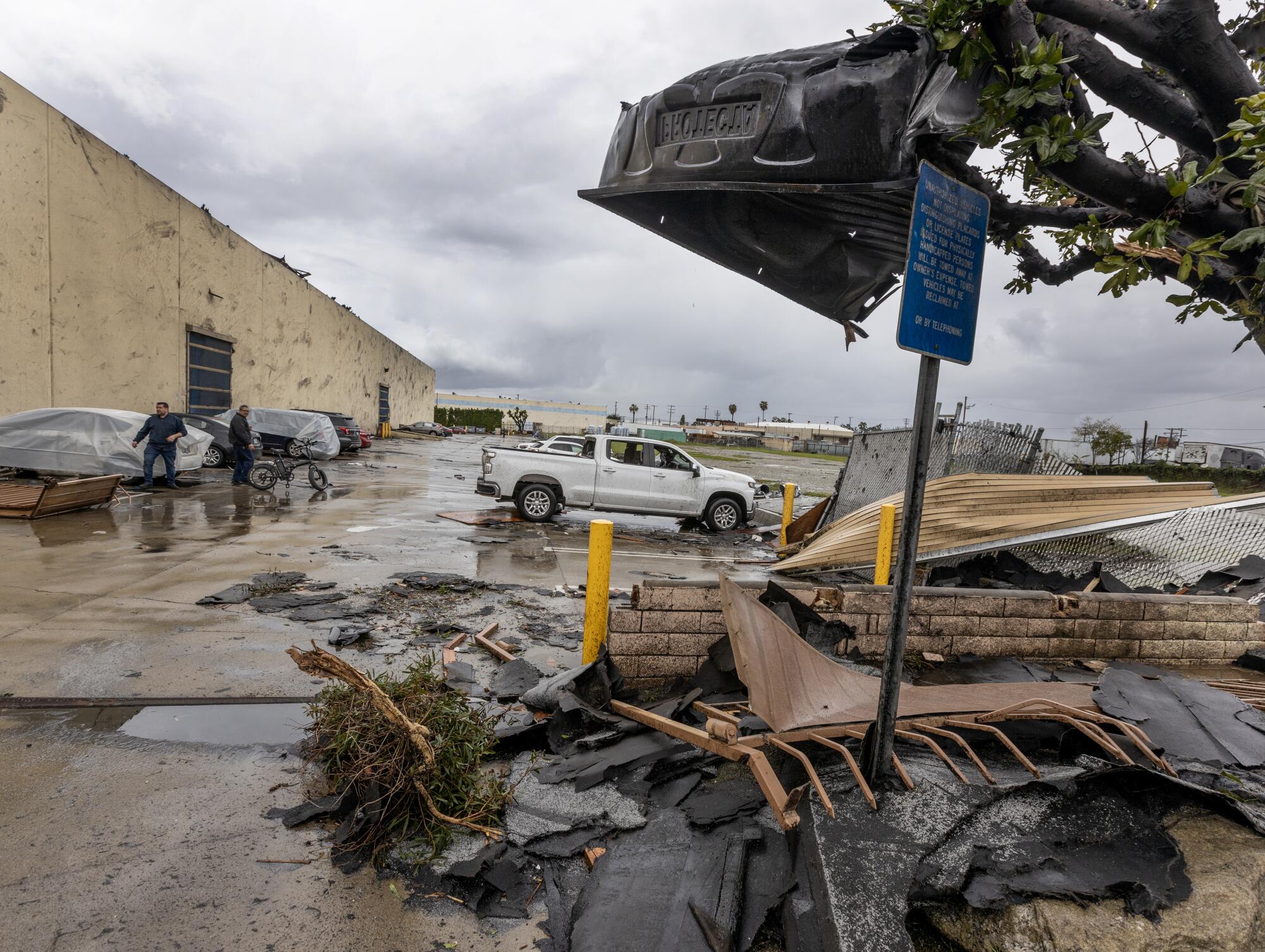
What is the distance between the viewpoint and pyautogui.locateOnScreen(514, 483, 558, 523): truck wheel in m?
12.4

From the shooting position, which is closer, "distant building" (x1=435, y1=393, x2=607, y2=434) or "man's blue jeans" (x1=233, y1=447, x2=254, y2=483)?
"man's blue jeans" (x1=233, y1=447, x2=254, y2=483)

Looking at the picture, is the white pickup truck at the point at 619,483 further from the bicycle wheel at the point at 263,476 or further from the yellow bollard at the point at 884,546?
the yellow bollard at the point at 884,546

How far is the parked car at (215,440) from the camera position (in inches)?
690

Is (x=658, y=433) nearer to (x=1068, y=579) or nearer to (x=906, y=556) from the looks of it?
(x=1068, y=579)

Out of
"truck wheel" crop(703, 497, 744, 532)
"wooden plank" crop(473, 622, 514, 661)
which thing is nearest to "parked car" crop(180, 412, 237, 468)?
"truck wheel" crop(703, 497, 744, 532)

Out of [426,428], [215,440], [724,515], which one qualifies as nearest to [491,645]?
[724,515]

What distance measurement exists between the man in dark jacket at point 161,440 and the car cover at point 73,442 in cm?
24

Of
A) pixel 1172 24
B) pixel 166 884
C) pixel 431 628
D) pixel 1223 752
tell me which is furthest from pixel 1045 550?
pixel 166 884

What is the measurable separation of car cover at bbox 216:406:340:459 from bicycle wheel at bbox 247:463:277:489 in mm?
6755

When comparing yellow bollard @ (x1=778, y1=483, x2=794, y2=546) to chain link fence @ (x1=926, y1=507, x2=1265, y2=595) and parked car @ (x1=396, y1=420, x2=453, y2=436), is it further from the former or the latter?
parked car @ (x1=396, y1=420, x2=453, y2=436)

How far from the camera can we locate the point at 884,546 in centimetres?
732

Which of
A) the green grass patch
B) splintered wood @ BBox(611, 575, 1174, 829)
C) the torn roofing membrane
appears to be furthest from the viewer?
the green grass patch

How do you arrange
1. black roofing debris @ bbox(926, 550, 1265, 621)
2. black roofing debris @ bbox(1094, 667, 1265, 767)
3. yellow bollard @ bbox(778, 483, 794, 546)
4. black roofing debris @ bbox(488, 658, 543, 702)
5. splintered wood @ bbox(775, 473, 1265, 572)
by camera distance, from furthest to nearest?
yellow bollard @ bbox(778, 483, 794, 546) → splintered wood @ bbox(775, 473, 1265, 572) → black roofing debris @ bbox(926, 550, 1265, 621) → black roofing debris @ bbox(488, 658, 543, 702) → black roofing debris @ bbox(1094, 667, 1265, 767)

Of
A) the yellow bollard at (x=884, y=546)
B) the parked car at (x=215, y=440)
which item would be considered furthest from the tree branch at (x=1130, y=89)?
the parked car at (x=215, y=440)
